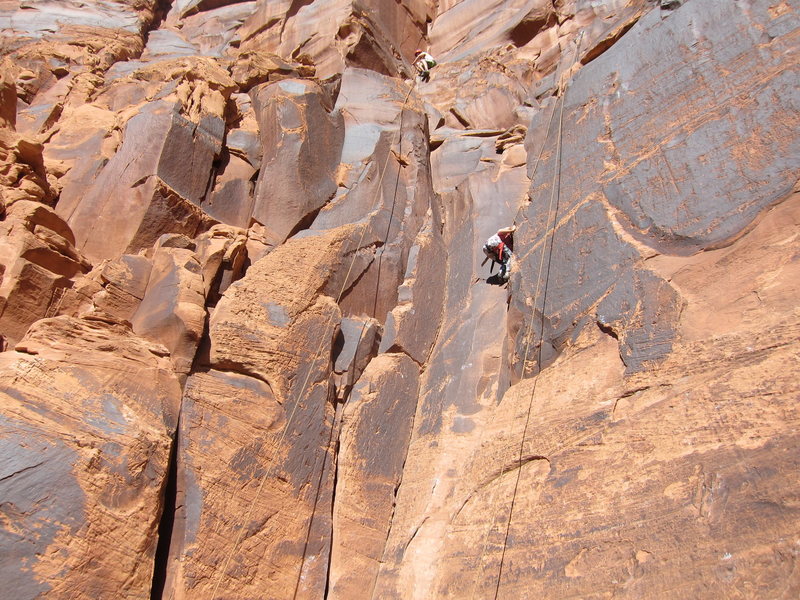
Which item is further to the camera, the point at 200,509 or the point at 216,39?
the point at 216,39

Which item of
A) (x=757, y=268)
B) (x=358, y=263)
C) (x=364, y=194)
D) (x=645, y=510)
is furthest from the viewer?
(x=364, y=194)

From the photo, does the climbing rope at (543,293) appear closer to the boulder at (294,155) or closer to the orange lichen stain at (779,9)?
the orange lichen stain at (779,9)

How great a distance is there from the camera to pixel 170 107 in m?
10.8

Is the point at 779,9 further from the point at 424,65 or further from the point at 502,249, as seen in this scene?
the point at 424,65

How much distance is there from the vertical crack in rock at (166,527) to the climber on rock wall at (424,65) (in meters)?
12.1

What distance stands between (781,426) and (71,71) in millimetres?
15504

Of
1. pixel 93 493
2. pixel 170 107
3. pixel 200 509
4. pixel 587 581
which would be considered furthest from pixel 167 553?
pixel 170 107

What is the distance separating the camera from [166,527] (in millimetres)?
5934

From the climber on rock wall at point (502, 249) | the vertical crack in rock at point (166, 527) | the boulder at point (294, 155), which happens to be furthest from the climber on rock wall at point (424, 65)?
the vertical crack in rock at point (166, 527)

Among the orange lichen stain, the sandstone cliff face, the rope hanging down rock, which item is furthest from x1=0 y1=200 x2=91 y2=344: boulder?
the orange lichen stain

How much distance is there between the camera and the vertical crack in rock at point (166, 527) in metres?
5.67

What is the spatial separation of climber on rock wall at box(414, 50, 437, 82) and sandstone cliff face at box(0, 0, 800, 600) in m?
5.03

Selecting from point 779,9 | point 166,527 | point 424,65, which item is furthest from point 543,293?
point 424,65

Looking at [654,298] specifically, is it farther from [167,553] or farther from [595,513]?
[167,553]
